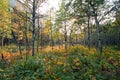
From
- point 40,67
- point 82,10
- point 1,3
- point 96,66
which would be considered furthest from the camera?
point 1,3

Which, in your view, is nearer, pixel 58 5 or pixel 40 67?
pixel 40 67

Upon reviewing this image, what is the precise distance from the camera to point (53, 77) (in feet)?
36.6

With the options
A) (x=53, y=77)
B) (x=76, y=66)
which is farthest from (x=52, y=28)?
(x=53, y=77)

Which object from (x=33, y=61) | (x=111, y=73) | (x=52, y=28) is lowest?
(x=111, y=73)

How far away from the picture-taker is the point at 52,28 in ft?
124

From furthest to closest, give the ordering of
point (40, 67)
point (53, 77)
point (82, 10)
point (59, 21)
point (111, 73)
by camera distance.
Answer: point (59, 21)
point (82, 10)
point (111, 73)
point (40, 67)
point (53, 77)

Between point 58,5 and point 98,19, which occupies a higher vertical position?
point 58,5

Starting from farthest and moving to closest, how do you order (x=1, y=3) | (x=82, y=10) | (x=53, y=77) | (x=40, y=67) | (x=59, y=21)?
(x=59, y=21)
(x=1, y=3)
(x=82, y=10)
(x=40, y=67)
(x=53, y=77)

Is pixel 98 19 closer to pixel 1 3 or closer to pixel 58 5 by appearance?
pixel 1 3

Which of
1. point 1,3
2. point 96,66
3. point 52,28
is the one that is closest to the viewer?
Result: point 96,66

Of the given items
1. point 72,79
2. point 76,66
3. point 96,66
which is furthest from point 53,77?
point 96,66

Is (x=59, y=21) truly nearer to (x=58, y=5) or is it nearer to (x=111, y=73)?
(x=58, y=5)

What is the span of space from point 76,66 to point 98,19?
9221mm

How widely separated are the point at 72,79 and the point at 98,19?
12218 mm
